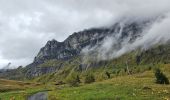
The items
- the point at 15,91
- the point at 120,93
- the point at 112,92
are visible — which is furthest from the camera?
the point at 15,91

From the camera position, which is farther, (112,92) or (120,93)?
(112,92)

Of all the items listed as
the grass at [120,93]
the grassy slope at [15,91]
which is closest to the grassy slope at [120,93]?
the grass at [120,93]

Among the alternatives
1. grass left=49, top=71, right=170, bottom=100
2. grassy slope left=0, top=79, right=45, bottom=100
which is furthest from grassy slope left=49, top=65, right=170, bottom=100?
grassy slope left=0, top=79, right=45, bottom=100

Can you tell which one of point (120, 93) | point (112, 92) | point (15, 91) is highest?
point (15, 91)

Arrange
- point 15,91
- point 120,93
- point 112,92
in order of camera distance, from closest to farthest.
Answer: point 120,93
point 112,92
point 15,91

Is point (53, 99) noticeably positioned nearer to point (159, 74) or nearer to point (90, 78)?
point (159, 74)

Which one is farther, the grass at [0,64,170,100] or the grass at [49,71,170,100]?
the grass at [0,64,170,100]

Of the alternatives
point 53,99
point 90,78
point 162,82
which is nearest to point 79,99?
point 53,99

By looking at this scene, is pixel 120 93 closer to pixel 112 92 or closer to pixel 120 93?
pixel 120 93

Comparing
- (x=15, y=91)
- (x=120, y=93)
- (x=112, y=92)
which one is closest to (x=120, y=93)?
(x=120, y=93)

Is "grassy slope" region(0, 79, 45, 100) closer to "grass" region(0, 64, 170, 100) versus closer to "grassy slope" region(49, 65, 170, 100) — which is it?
"grass" region(0, 64, 170, 100)

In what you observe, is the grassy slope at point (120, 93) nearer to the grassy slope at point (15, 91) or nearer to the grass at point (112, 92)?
the grass at point (112, 92)

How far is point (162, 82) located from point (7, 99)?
38.4 m

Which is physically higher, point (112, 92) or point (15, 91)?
point (15, 91)
